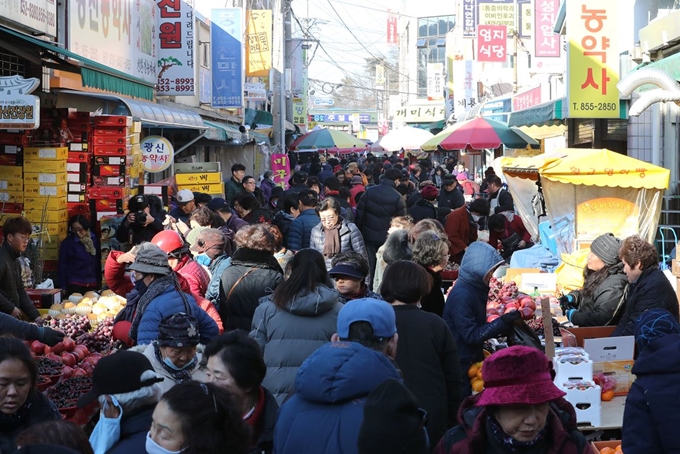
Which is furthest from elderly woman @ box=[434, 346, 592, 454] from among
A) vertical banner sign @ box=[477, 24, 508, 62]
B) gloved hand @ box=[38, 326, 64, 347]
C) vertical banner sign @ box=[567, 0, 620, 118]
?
vertical banner sign @ box=[477, 24, 508, 62]

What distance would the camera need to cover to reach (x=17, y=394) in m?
3.89

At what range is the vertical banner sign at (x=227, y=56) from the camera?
25.4 m

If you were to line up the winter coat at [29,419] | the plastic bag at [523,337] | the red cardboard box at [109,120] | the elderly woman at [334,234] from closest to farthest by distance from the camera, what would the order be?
the winter coat at [29,419], the plastic bag at [523,337], the elderly woman at [334,234], the red cardboard box at [109,120]

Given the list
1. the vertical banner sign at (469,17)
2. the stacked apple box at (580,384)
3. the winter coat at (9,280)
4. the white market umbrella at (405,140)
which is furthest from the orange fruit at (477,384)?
the vertical banner sign at (469,17)

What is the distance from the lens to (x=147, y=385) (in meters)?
3.71

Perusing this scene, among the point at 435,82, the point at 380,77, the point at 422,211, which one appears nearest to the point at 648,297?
the point at 422,211

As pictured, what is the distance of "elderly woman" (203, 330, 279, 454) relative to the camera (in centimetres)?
409

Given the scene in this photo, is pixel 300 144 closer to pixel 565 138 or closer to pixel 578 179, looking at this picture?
pixel 565 138

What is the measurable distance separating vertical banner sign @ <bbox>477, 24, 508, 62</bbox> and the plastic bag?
2521cm

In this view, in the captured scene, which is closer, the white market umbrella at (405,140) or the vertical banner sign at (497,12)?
the white market umbrella at (405,140)

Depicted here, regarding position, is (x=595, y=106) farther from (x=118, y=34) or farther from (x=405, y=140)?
(x=405, y=140)

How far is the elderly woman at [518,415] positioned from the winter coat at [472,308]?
2.65 meters

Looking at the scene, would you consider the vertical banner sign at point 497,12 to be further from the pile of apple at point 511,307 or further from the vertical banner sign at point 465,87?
the pile of apple at point 511,307

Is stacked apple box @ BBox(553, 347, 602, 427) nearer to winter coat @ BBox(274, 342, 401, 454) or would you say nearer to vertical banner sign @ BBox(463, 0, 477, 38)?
winter coat @ BBox(274, 342, 401, 454)
